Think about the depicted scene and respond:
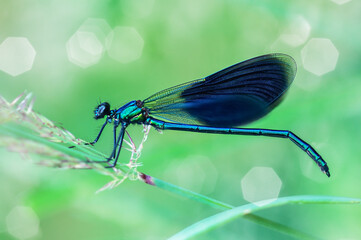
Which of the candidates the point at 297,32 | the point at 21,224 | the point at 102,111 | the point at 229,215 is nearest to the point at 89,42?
the point at 102,111

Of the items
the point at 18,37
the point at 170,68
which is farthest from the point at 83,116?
the point at 18,37

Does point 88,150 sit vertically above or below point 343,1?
below

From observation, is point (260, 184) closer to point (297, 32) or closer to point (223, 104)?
point (223, 104)

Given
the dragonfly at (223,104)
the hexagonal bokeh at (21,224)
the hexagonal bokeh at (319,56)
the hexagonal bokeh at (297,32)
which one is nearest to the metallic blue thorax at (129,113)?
the dragonfly at (223,104)

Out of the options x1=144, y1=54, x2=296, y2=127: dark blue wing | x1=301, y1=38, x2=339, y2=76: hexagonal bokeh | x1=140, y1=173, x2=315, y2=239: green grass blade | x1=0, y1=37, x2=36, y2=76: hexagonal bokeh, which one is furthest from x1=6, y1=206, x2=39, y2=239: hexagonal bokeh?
x1=301, y1=38, x2=339, y2=76: hexagonal bokeh

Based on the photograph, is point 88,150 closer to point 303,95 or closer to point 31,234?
point 31,234

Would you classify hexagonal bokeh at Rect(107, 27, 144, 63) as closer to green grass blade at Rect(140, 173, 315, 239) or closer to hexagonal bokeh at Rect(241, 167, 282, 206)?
hexagonal bokeh at Rect(241, 167, 282, 206)
